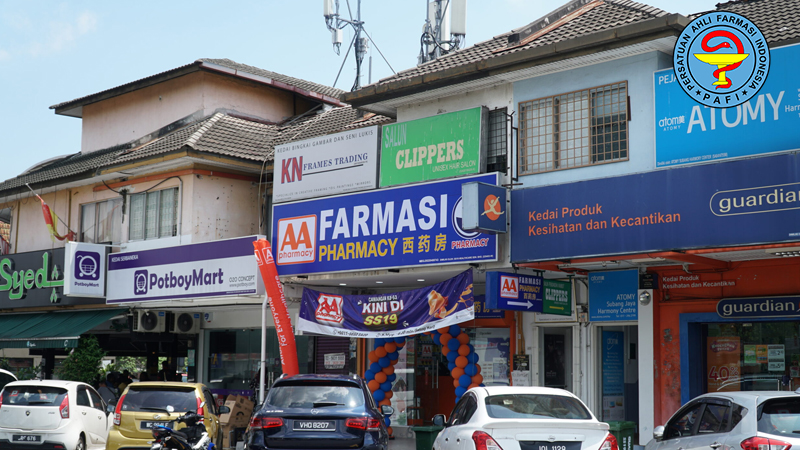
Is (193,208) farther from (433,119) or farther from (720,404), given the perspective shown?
(720,404)

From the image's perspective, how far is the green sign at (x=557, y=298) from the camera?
15.9 metres

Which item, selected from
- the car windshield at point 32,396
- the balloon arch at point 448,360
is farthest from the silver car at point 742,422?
the car windshield at point 32,396

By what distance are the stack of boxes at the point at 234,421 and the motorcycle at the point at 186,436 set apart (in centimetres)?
541

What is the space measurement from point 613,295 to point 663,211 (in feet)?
10.4

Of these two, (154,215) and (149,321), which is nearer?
(154,215)

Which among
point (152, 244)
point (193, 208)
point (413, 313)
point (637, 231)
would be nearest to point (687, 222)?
point (637, 231)

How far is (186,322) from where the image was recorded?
25734mm

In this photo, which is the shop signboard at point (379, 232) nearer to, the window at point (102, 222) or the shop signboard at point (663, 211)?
the shop signboard at point (663, 211)

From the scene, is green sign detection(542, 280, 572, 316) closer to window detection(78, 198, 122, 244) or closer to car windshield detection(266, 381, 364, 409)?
car windshield detection(266, 381, 364, 409)

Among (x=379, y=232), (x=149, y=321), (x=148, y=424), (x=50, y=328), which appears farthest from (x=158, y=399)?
(x=50, y=328)

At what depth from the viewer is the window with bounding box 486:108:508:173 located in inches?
646

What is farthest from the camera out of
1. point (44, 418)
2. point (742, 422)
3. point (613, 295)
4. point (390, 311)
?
point (390, 311)

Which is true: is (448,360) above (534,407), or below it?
above

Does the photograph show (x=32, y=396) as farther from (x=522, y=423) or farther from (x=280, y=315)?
(x=522, y=423)
